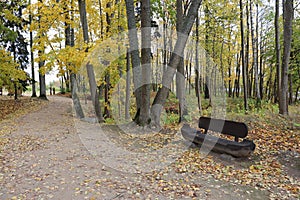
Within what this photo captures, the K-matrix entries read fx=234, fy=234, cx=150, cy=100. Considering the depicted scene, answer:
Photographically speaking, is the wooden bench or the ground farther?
the wooden bench

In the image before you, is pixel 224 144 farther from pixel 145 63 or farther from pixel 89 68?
pixel 89 68

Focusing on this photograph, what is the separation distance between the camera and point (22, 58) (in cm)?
1752

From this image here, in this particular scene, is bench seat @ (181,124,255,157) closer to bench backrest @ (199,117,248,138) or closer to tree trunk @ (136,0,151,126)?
bench backrest @ (199,117,248,138)

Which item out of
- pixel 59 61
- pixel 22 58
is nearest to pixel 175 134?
pixel 59 61

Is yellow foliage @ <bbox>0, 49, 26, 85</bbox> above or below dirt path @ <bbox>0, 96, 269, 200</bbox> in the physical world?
above

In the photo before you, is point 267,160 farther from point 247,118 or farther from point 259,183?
point 247,118

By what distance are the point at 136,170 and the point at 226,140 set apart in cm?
225

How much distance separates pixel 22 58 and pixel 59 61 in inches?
405

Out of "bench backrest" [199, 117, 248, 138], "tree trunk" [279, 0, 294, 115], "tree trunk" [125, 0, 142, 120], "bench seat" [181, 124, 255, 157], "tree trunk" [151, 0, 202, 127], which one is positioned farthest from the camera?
"tree trunk" [279, 0, 294, 115]

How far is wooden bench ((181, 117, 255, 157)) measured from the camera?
5039 millimetres

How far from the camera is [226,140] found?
17.9ft

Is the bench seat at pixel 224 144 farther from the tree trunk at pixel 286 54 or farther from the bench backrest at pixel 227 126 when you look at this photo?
the tree trunk at pixel 286 54

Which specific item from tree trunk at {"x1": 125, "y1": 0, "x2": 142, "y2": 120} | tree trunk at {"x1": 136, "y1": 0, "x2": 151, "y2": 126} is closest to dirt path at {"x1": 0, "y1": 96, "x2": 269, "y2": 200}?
tree trunk at {"x1": 136, "y1": 0, "x2": 151, "y2": 126}

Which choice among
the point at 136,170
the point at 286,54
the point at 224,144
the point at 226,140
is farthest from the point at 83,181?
the point at 286,54
